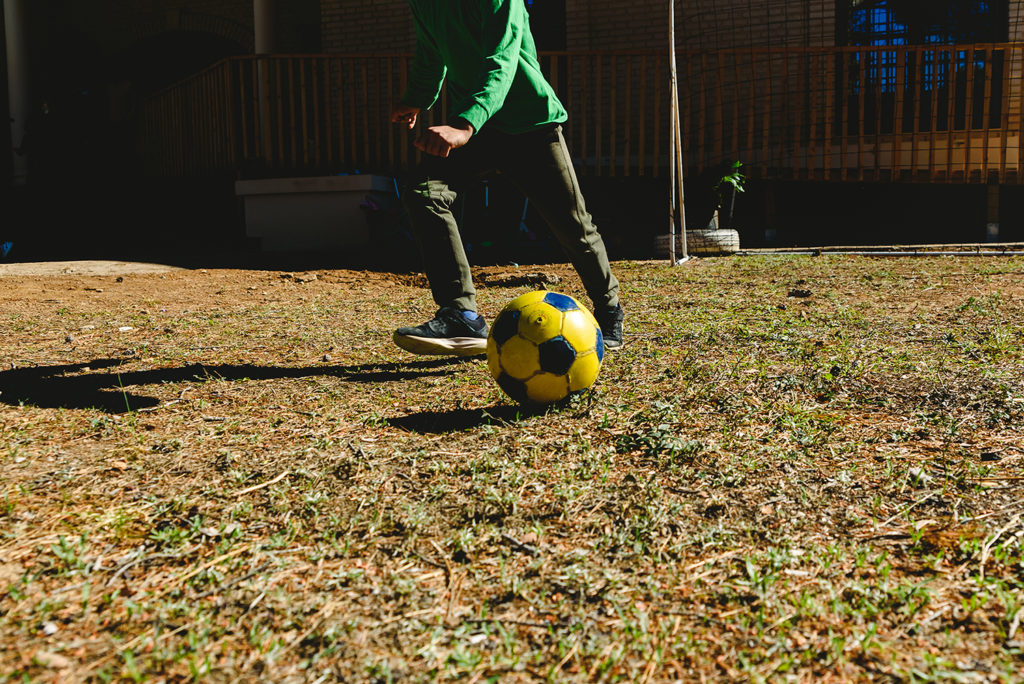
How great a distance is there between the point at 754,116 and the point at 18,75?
39.8 feet

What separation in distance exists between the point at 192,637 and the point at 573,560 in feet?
2.87

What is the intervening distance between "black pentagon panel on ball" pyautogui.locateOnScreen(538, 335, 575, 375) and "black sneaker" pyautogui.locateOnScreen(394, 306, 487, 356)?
2.52ft

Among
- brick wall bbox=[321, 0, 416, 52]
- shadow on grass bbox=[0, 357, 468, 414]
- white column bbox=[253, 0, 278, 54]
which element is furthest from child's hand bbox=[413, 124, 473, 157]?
white column bbox=[253, 0, 278, 54]

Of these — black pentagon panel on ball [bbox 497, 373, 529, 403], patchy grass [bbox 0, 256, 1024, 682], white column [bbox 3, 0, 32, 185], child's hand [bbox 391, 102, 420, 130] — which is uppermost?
white column [bbox 3, 0, 32, 185]

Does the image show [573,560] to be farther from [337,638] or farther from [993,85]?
[993,85]

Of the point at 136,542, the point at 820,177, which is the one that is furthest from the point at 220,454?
the point at 820,177

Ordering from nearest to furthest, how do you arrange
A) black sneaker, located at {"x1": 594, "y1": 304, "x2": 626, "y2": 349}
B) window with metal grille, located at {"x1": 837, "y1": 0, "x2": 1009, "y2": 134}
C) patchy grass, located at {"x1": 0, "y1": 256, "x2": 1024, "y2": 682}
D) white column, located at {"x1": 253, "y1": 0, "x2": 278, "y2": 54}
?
1. patchy grass, located at {"x1": 0, "y1": 256, "x2": 1024, "y2": 682}
2. black sneaker, located at {"x1": 594, "y1": 304, "x2": 626, "y2": 349}
3. window with metal grille, located at {"x1": 837, "y1": 0, "x2": 1009, "y2": 134}
4. white column, located at {"x1": 253, "y1": 0, "x2": 278, "y2": 54}

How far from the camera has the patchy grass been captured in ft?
5.63

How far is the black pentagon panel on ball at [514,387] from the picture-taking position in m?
3.25

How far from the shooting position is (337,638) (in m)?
1.75

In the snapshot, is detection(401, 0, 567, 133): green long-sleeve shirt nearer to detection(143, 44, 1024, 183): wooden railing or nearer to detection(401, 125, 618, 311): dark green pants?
detection(401, 125, 618, 311): dark green pants

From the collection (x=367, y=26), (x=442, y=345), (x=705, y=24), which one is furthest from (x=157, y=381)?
(x=367, y=26)

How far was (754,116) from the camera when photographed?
11188mm

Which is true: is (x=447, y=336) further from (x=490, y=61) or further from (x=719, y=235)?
(x=719, y=235)
